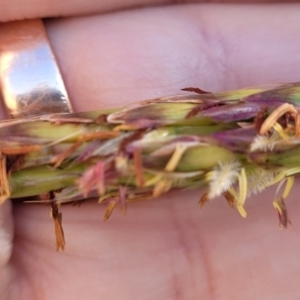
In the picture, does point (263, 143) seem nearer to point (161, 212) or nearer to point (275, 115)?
point (275, 115)

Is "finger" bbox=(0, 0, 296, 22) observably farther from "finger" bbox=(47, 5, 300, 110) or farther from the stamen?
the stamen

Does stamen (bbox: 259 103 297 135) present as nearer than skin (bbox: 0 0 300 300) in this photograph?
Yes

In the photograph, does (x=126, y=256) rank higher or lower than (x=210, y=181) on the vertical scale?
lower

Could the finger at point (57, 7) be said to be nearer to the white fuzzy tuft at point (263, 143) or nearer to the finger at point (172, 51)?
the finger at point (172, 51)

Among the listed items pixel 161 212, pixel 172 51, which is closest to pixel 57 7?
pixel 172 51

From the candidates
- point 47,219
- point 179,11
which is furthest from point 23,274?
point 179,11

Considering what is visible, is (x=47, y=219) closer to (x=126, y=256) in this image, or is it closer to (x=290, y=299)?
(x=126, y=256)

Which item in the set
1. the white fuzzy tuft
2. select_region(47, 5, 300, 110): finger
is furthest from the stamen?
select_region(47, 5, 300, 110): finger
